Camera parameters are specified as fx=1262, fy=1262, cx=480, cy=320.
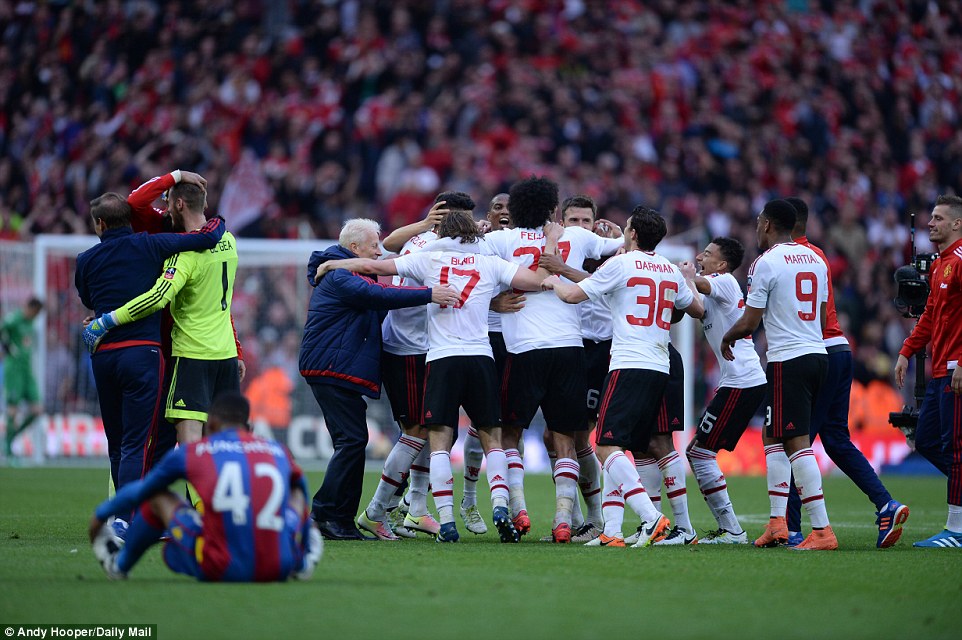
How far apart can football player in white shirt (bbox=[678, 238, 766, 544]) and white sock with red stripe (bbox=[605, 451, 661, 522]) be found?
890 mm

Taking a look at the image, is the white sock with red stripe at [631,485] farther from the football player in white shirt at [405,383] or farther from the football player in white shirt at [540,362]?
the football player in white shirt at [405,383]

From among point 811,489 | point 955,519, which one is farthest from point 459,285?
point 955,519

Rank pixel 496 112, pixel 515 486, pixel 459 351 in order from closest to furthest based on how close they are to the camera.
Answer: pixel 459 351 → pixel 515 486 → pixel 496 112

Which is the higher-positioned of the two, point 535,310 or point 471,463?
point 535,310

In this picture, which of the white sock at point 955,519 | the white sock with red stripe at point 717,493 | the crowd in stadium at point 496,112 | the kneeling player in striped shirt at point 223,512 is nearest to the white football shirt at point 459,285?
the white sock with red stripe at point 717,493

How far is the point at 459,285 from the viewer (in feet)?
28.2

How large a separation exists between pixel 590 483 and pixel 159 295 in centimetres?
348

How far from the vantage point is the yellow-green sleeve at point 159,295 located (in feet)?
26.4

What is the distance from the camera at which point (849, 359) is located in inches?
357

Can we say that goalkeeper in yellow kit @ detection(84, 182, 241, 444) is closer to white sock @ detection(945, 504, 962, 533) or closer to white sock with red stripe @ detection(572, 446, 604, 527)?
white sock with red stripe @ detection(572, 446, 604, 527)

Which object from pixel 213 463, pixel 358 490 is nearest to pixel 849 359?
pixel 358 490

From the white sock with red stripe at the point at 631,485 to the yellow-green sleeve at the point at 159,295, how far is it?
10.0 feet

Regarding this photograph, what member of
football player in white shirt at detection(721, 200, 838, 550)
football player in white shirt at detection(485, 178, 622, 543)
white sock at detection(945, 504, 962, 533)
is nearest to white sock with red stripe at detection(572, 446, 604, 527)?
football player in white shirt at detection(485, 178, 622, 543)

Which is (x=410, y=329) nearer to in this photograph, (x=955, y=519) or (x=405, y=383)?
(x=405, y=383)
